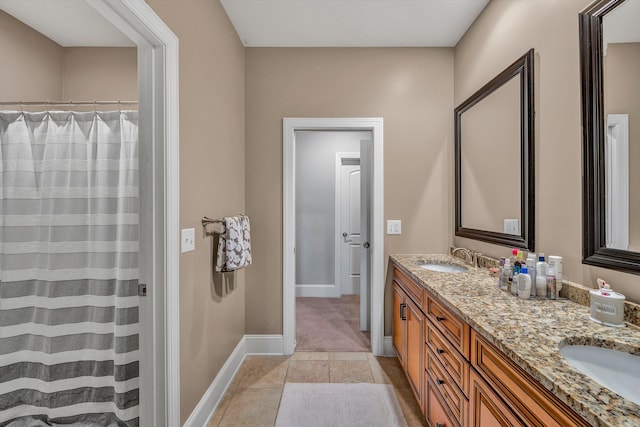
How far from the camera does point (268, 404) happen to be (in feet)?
6.48

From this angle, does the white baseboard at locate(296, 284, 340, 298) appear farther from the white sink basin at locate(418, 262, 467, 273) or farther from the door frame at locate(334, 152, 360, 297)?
the white sink basin at locate(418, 262, 467, 273)

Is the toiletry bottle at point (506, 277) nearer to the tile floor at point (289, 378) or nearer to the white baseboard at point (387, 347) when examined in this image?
the tile floor at point (289, 378)

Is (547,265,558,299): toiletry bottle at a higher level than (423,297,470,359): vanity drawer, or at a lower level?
higher

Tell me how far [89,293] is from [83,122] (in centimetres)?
99

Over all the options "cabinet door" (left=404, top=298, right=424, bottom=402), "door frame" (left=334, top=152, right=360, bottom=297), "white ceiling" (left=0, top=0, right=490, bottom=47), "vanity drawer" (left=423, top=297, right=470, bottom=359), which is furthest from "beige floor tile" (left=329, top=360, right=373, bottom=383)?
"white ceiling" (left=0, top=0, right=490, bottom=47)

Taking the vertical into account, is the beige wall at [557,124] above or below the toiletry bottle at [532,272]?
above

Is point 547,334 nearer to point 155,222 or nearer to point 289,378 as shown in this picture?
point 155,222

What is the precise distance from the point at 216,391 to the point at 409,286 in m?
1.50

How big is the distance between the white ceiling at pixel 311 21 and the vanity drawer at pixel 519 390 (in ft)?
7.38

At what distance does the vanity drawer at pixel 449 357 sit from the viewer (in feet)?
4.05

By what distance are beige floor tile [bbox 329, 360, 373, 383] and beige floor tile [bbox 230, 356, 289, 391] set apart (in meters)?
0.39

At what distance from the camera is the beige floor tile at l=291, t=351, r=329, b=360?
8.41ft

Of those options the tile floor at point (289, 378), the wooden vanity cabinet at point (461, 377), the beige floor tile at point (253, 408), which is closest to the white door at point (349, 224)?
the tile floor at point (289, 378)

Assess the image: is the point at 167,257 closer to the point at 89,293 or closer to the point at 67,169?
the point at 89,293
